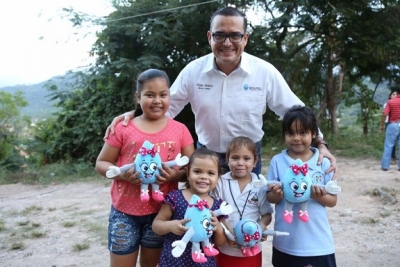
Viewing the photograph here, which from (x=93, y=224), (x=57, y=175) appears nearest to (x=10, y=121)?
(x=57, y=175)

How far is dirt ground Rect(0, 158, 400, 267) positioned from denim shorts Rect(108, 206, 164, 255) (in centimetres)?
189

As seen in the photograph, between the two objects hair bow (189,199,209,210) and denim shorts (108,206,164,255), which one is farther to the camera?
denim shorts (108,206,164,255)

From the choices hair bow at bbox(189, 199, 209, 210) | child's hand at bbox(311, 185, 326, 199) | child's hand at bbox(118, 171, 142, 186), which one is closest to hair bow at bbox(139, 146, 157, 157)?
child's hand at bbox(118, 171, 142, 186)

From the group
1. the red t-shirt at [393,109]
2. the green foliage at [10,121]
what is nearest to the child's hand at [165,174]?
the red t-shirt at [393,109]

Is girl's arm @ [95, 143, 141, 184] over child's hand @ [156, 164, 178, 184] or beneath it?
over

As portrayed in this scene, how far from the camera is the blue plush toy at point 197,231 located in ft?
6.14

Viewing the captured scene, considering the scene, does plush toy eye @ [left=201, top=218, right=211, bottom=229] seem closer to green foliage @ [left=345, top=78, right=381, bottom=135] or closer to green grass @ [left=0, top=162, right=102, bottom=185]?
green grass @ [left=0, top=162, right=102, bottom=185]

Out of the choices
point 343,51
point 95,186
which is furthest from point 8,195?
point 343,51

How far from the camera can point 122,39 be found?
30.3 feet

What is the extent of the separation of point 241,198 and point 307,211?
357 millimetres

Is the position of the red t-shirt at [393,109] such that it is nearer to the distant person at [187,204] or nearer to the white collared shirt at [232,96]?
the white collared shirt at [232,96]

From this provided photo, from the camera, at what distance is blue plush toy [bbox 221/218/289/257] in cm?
201

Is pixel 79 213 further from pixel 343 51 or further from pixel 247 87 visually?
pixel 343 51

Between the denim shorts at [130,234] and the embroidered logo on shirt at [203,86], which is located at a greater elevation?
the embroidered logo on shirt at [203,86]
